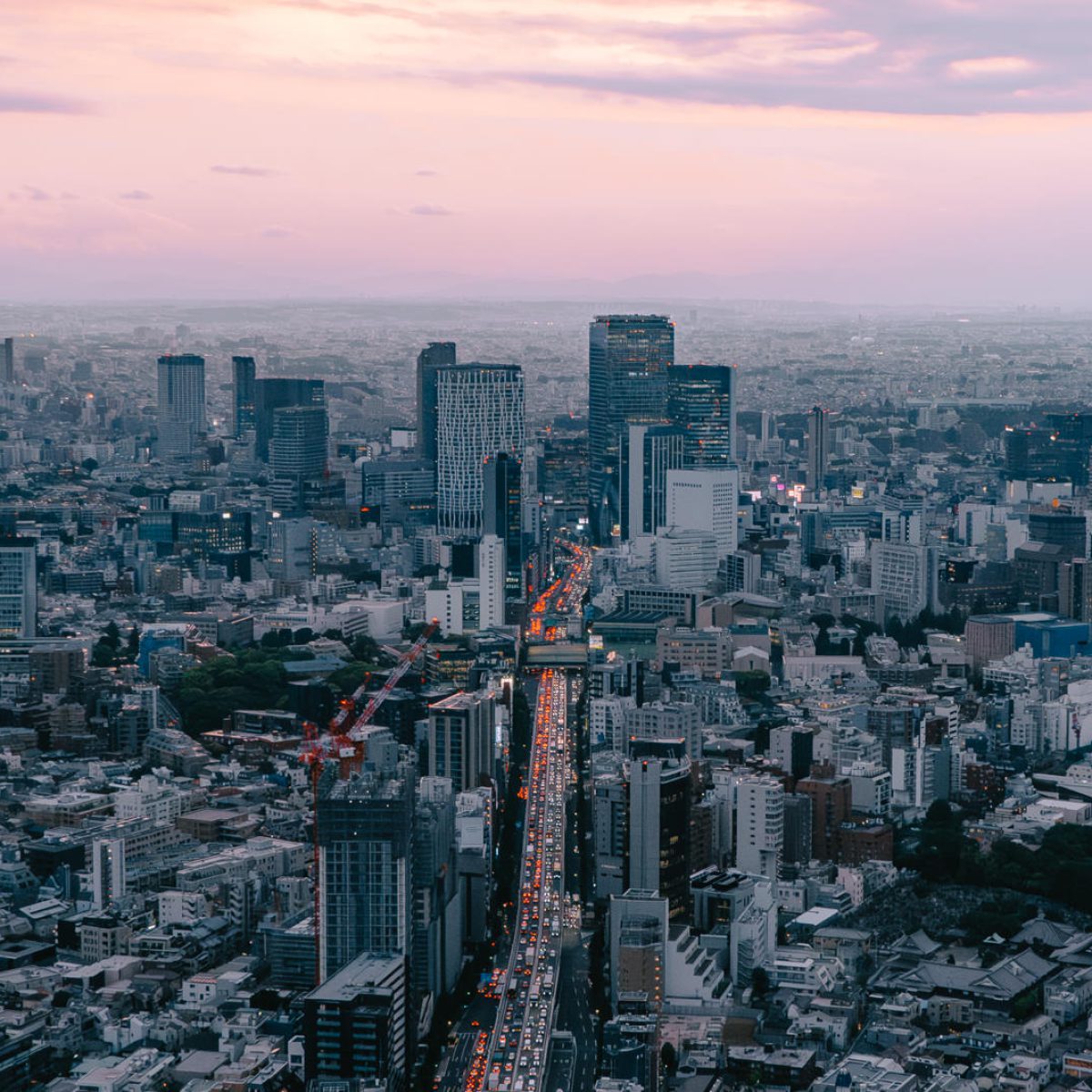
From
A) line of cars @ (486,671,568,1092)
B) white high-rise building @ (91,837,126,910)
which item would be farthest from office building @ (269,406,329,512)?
white high-rise building @ (91,837,126,910)

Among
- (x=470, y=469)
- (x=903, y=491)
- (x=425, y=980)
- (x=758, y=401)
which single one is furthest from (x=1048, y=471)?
(x=425, y=980)

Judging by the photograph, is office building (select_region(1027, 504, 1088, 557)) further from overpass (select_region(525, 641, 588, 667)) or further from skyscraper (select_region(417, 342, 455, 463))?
skyscraper (select_region(417, 342, 455, 463))

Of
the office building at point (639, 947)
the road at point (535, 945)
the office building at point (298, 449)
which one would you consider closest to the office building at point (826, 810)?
the road at point (535, 945)

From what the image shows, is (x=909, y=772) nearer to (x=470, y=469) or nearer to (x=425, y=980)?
(x=425, y=980)

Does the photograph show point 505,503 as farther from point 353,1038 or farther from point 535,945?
point 353,1038

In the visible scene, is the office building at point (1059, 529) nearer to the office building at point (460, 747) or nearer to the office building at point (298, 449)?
the office building at point (298, 449)
